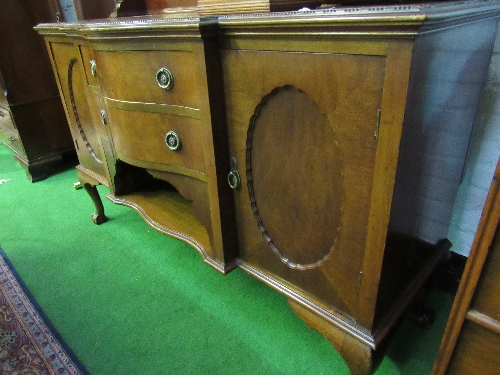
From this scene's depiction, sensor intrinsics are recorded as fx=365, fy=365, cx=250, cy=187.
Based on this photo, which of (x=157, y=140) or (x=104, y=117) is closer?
(x=157, y=140)

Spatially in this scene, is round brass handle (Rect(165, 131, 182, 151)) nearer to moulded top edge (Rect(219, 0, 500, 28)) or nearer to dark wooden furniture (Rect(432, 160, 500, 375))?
moulded top edge (Rect(219, 0, 500, 28))

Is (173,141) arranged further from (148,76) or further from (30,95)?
(30,95)

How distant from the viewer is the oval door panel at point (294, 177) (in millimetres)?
624

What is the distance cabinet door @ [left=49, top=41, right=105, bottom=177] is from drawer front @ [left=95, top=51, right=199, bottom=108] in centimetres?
23

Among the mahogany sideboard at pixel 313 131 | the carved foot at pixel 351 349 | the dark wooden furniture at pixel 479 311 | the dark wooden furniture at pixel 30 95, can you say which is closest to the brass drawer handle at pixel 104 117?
the mahogany sideboard at pixel 313 131

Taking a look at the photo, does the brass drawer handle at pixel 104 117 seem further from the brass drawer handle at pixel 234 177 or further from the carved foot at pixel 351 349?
the carved foot at pixel 351 349

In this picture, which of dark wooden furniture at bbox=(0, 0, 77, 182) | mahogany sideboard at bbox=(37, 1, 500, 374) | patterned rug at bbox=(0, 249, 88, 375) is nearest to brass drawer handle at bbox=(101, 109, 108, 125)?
mahogany sideboard at bbox=(37, 1, 500, 374)

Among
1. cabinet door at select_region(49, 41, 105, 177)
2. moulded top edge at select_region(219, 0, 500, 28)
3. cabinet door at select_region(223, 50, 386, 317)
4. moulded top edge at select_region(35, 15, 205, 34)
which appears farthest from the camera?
cabinet door at select_region(49, 41, 105, 177)

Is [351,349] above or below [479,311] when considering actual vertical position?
below

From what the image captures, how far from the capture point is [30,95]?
6.41ft

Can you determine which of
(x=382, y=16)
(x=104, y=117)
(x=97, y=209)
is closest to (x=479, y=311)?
(x=382, y=16)

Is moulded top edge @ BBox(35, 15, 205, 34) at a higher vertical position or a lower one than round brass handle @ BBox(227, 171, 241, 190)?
higher

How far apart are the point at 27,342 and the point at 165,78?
0.83 m

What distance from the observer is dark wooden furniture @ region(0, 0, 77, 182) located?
185 cm
